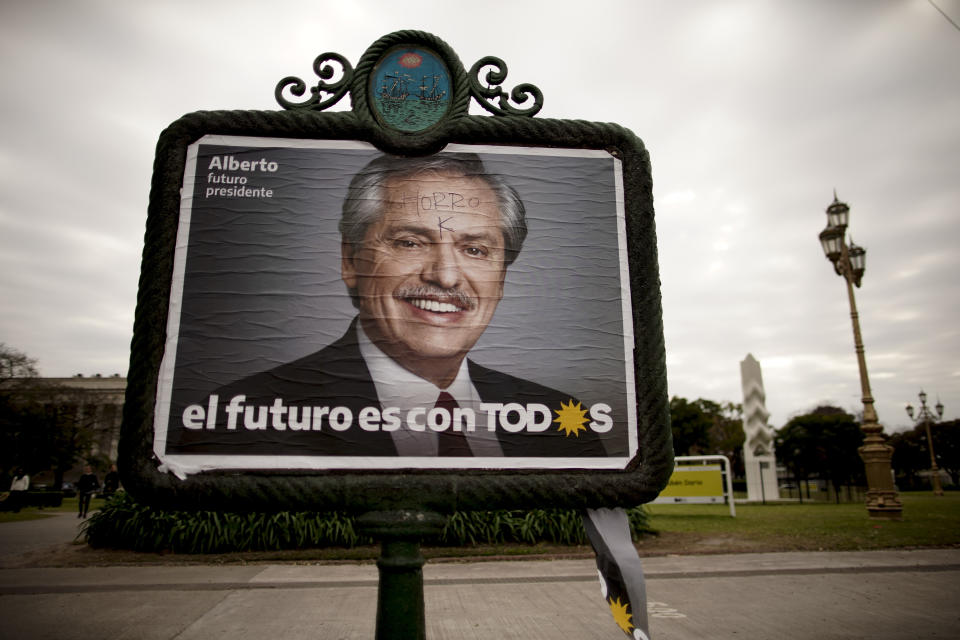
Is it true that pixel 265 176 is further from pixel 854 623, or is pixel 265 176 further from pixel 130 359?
pixel 854 623

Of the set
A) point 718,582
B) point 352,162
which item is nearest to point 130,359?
point 352,162

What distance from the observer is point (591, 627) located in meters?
4.46

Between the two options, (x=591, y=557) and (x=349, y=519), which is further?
(x=349, y=519)

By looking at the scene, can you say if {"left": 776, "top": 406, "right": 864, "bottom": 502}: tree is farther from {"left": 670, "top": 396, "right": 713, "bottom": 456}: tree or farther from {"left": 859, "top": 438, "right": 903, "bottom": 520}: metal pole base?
{"left": 859, "top": 438, "right": 903, "bottom": 520}: metal pole base

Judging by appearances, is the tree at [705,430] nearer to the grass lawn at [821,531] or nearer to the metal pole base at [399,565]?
the grass lawn at [821,531]

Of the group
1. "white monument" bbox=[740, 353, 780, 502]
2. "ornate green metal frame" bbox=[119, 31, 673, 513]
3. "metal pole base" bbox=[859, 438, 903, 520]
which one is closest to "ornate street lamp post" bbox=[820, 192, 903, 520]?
"metal pole base" bbox=[859, 438, 903, 520]

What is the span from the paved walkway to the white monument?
55.6 ft

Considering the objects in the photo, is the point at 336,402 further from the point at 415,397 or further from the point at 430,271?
the point at 430,271

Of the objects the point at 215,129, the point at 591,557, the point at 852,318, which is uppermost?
the point at 852,318

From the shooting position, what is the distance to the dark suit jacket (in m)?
1.70

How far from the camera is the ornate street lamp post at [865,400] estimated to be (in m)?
11.2

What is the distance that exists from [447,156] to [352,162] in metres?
0.33

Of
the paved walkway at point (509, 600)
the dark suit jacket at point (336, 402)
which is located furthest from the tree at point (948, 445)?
the dark suit jacket at point (336, 402)

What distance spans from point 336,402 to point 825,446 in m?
39.9
